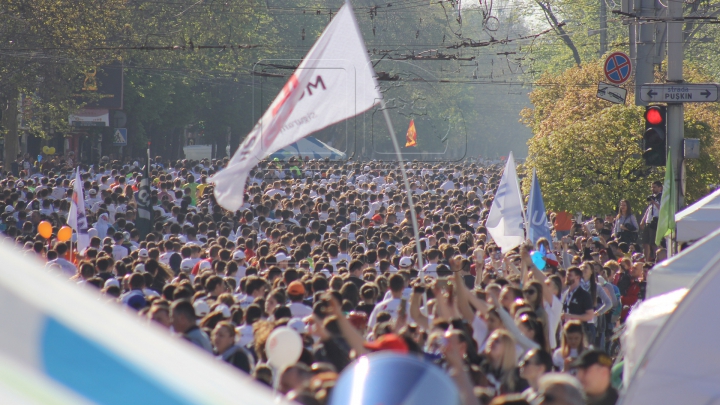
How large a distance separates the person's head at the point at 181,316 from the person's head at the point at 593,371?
273cm

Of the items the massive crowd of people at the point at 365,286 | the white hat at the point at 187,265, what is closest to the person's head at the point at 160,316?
the massive crowd of people at the point at 365,286

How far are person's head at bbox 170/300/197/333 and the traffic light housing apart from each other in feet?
29.1

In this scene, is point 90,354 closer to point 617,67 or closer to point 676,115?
point 676,115

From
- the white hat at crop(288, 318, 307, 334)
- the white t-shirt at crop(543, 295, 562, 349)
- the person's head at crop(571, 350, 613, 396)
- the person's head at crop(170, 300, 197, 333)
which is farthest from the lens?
the white t-shirt at crop(543, 295, 562, 349)

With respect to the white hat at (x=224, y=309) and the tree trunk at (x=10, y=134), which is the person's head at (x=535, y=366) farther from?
the tree trunk at (x=10, y=134)

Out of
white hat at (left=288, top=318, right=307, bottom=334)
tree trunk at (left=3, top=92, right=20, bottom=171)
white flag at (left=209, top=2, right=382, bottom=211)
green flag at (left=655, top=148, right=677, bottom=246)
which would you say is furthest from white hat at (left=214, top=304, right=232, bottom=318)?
tree trunk at (left=3, top=92, right=20, bottom=171)

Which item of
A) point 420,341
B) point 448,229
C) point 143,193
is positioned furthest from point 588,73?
point 420,341

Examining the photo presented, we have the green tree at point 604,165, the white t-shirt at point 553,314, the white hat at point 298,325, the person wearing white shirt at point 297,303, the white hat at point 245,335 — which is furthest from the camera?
the green tree at point 604,165

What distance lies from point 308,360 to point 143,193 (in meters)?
11.3

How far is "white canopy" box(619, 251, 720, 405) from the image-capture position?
18.2ft

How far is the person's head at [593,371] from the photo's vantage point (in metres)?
5.14

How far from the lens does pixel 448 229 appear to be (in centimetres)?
1816

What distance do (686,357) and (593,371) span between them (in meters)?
0.81

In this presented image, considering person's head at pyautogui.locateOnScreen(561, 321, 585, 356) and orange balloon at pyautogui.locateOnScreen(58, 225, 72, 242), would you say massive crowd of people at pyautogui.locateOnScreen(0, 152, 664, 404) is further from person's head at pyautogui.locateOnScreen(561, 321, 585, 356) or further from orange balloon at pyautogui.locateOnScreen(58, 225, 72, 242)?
orange balloon at pyautogui.locateOnScreen(58, 225, 72, 242)
